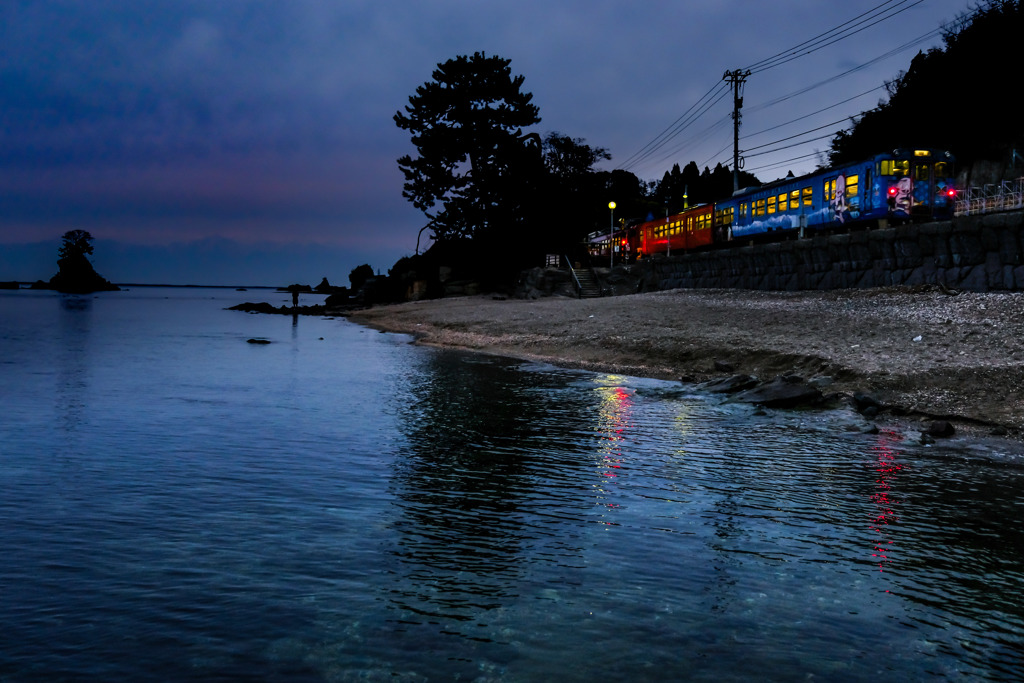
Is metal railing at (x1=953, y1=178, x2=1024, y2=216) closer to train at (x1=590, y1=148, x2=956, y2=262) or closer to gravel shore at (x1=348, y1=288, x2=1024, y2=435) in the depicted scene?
train at (x1=590, y1=148, x2=956, y2=262)

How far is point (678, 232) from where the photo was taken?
49406mm

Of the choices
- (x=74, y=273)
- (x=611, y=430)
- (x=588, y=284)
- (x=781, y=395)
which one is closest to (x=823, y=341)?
(x=781, y=395)

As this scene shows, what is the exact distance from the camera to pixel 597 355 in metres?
22.7

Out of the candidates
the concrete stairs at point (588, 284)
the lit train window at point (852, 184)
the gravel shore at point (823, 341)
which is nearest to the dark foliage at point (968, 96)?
the lit train window at point (852, 184)

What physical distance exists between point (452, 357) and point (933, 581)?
781 inches

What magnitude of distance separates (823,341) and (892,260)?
9.23 meters

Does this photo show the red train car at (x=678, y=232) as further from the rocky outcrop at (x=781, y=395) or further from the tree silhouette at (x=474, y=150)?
the rocky outcrop at (x=781, y=395)

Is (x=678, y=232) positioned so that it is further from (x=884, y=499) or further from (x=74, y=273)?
(x=74, y=273)

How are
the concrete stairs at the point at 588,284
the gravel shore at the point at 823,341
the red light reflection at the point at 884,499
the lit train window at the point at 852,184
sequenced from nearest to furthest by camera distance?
the red light reflection at the point at 884,499 < the gravel shore at the point at 823,341 < the lit train window at the point at 852,184 < the concrete stairs at the point at 588,284

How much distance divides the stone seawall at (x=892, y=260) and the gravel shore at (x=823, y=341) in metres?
0.84

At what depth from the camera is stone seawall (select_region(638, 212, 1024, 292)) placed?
20.8 metres

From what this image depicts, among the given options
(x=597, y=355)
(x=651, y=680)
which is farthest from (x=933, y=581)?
(x=597, y=355)

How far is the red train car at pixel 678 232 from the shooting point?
4500cm

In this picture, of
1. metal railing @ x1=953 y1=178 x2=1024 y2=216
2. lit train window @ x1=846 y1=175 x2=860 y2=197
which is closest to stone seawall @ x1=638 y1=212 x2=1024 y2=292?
lit train window @ x1=846 y1=175 x2=860 y2=197
